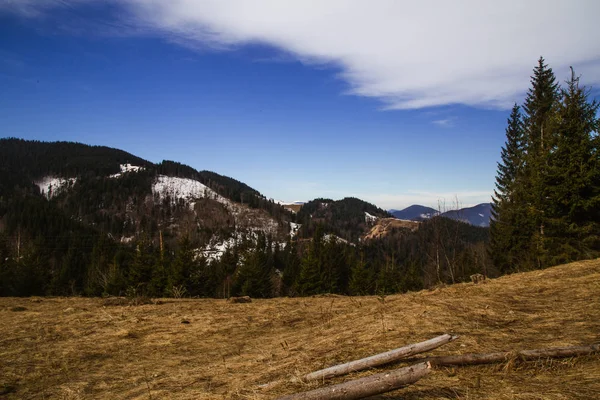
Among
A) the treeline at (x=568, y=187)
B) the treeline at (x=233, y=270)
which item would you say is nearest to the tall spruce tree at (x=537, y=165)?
the treeline at (x=568, y=187)

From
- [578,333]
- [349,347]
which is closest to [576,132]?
[578,333]

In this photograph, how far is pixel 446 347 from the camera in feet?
18.5

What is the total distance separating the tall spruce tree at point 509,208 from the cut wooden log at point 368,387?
22.2 meters

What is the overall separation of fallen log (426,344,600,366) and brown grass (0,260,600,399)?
102 mm

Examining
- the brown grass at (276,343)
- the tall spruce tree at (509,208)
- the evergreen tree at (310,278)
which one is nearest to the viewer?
the brown grass at (276,343)

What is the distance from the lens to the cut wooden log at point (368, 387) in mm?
3340

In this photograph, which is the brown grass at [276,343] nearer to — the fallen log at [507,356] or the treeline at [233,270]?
the fallen log at [507,356]

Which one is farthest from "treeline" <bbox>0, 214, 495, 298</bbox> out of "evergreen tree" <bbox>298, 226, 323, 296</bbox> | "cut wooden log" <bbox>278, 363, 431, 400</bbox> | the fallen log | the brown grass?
"cut wooden log" <bbox>278, 363, 431, 400</bbox>

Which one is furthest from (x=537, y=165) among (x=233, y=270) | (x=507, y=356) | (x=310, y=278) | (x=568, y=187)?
(x=233, y=270)

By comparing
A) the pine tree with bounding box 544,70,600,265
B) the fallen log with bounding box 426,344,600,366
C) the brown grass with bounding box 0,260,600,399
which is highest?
the pine tree with bounding box 544,70,600,265

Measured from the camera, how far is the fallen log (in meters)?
4.74

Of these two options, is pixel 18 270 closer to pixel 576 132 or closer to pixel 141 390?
pixel 141 390

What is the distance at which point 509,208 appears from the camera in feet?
87.5

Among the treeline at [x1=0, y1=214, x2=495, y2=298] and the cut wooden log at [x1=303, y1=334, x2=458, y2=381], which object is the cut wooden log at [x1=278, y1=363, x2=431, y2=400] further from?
the treeline at [x1=0, y1=214, x2=495, y2=298]
